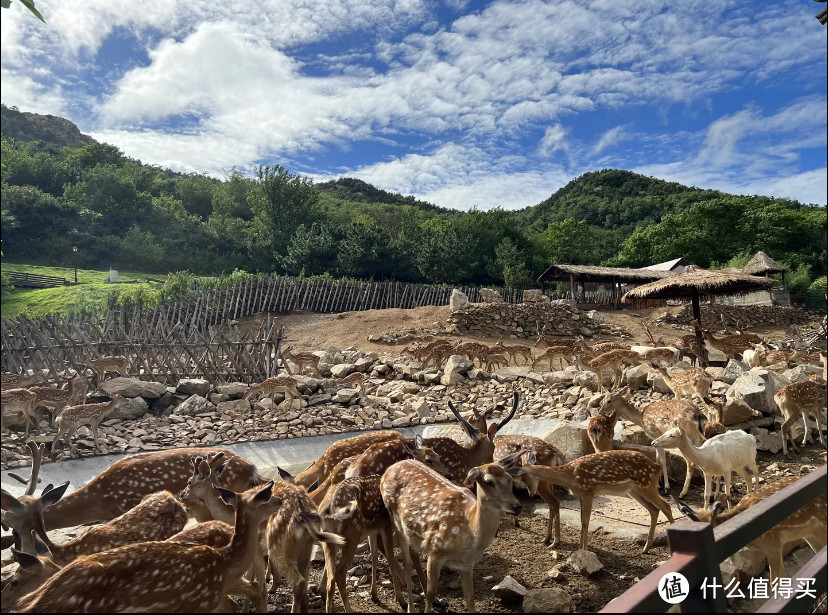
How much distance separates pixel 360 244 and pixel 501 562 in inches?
1170

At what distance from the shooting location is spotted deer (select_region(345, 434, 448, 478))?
4676 mm

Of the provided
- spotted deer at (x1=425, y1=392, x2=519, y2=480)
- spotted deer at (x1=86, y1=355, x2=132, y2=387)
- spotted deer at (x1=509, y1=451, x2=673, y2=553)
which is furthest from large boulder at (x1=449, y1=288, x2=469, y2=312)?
spotted deer at (x1=509, y1=451, x2=673, y2=553)

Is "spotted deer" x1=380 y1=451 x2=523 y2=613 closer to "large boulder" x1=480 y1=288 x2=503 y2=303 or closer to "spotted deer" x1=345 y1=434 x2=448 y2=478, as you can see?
"spotted deer" x1=345 y1=434 x2=448 y2=478

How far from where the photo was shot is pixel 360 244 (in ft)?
110

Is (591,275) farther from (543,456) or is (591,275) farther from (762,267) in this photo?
(543,456)

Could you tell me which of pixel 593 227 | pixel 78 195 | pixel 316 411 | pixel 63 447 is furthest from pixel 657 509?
pixel 593 227

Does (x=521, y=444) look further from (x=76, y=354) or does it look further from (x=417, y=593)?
(x=76, y=354)

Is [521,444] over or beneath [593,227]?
beneath

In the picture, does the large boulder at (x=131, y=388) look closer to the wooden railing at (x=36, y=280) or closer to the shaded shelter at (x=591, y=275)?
the wooden railing at (x=36, y=280)

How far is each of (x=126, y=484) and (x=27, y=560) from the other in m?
1.73

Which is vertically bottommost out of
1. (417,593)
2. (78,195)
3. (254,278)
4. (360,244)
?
(417,593)

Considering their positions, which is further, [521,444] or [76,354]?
[76,354]

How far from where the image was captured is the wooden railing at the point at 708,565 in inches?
69.5

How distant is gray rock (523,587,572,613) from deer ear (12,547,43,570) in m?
2.89
